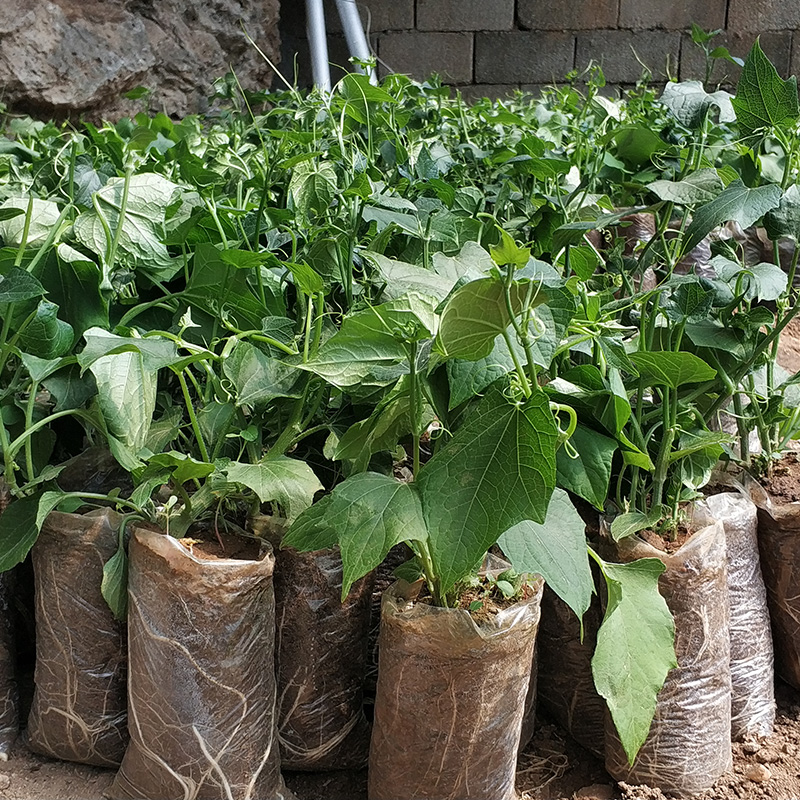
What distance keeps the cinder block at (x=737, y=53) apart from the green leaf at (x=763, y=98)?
138 inches

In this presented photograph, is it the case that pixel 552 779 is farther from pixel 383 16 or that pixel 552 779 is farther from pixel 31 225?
pixel 383 16

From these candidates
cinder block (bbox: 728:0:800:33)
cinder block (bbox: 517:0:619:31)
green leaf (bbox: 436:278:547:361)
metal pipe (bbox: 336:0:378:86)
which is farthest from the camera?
cinder block (bbox: 517:0:619:31)

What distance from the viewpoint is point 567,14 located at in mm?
4348

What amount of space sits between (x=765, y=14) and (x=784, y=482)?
12.3ft

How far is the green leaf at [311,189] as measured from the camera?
1.23 meters

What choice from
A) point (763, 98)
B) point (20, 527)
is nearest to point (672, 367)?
point (763, 98)

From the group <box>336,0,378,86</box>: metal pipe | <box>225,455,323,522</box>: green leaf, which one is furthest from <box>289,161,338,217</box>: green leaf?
<box>336,0,378,86</box>: metal pipe

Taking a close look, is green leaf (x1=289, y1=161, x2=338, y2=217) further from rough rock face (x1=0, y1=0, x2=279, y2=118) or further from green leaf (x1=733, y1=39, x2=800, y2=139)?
rough rock face (x1=0, y1=0, x2=279, y2=118)

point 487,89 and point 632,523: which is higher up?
point 487,89

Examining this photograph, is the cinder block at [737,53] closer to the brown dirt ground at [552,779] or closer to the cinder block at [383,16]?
the cinder block at [383,16]

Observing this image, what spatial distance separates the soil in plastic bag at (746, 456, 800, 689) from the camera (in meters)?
1.27

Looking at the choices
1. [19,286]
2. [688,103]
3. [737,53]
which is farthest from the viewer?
[737,53]

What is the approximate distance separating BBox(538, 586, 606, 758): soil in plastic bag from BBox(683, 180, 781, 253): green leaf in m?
0.53

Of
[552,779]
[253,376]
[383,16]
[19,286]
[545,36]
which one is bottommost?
[552,779]
